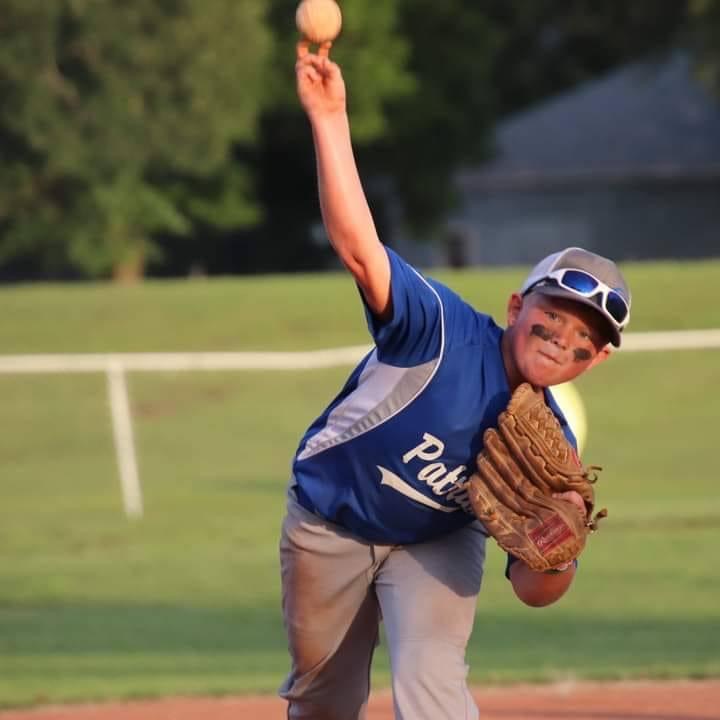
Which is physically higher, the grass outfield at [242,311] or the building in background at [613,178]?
the building in background at [613,178]

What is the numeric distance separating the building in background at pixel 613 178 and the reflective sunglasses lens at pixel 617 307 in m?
40.2

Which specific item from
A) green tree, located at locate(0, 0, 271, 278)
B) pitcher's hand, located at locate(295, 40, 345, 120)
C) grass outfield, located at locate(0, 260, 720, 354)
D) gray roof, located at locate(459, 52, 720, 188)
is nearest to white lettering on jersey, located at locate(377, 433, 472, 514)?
pitcher's hand, located at locate(295, 40, 345, 120)

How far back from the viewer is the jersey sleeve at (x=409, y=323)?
13.8 feet

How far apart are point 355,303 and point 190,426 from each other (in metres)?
6.87

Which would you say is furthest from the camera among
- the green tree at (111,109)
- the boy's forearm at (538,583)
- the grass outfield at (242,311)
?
the green tree at (111,109)

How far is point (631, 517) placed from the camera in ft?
47.1

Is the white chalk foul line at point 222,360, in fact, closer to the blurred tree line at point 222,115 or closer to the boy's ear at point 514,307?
the boy's ear at point 514,307

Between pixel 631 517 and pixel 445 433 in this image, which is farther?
pixel 631 517

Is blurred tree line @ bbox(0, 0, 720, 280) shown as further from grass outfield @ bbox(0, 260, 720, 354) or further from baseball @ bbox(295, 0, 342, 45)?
baseball @ bbox(295, 0, 342, 45)

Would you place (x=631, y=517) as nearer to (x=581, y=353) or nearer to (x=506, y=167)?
(x=581, y=353)

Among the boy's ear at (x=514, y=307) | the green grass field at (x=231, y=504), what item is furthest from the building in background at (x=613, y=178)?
the boy's ear at (x=514, y=307)

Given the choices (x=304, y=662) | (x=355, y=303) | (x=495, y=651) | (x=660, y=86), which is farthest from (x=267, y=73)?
(x=304, y=662)

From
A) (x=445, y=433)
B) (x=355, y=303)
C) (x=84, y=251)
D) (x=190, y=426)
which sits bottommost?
(x=445, y=433)

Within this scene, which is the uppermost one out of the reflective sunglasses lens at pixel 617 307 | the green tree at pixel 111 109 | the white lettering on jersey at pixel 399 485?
the green tree at pixel 111 109
